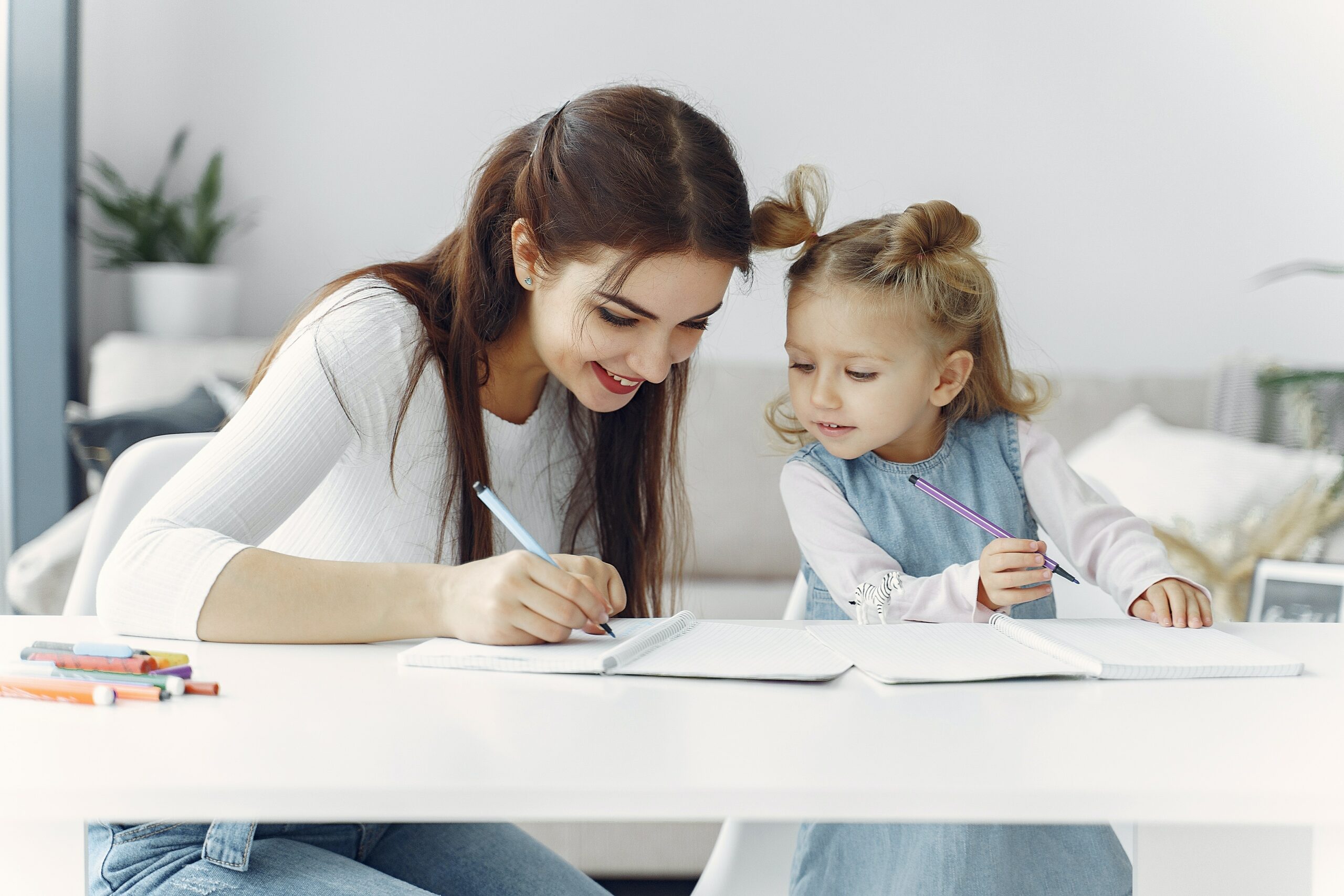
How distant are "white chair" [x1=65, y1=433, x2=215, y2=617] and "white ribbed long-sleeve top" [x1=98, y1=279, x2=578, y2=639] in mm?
129

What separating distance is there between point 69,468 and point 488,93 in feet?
4.46

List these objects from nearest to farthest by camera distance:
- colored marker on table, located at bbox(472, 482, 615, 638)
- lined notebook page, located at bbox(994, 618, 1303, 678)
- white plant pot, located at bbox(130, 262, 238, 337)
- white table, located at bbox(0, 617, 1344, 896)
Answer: white table, located at bbox(0, 617, 1344, 896) < lined notebook page, located at bbox(994, 618, 1303, 678) < colored marker on table, located at bbox(472, 482, 615, 638) < white plant pot, located at bbox(130, 262, 238, 337)

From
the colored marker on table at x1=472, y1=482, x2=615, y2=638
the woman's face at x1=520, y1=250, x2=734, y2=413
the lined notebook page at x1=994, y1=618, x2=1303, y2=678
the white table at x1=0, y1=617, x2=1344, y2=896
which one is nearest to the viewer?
the white table at x1=0, y1=617, x2=1344, y2=896

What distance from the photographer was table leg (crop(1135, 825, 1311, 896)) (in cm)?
66

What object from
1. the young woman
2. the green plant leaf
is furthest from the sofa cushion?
the green plant leaf

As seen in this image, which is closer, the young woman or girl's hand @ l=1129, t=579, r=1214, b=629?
the young woman

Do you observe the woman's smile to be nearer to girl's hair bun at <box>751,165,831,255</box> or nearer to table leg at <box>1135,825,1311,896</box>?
girl's hair bun at <box>751,165,831,255</box>

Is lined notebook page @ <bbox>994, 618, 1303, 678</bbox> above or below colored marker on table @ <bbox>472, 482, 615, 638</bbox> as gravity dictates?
below

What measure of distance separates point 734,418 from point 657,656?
1.62 meters

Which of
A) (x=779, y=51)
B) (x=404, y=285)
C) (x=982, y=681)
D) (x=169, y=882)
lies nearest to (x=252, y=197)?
(x=779, y=51)

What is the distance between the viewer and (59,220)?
8.34 ft

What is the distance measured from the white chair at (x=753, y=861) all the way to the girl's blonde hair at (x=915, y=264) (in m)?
0.52

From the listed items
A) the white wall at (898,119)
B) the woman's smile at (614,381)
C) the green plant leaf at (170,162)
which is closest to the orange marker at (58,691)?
the woman's smile at (614,381)

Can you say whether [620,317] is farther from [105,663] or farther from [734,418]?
[734,418]
